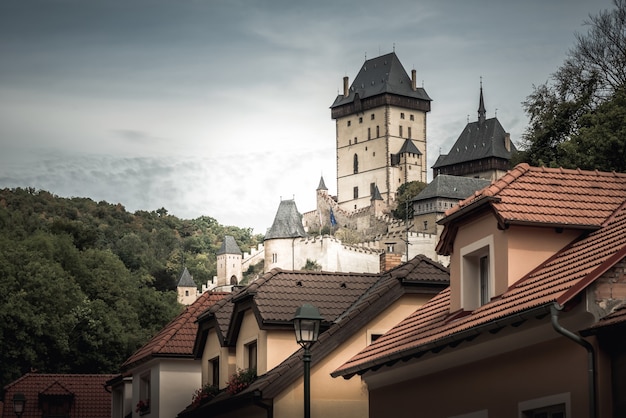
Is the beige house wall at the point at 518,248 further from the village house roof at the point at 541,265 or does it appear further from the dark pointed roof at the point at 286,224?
the dark pointed roof at the point at 286,224

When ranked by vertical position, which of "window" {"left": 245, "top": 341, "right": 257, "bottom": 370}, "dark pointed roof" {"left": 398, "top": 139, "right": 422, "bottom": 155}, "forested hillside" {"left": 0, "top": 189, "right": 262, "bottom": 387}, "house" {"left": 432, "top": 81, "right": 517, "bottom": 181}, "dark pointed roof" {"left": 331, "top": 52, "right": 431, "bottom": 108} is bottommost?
"window" {"left": 245, "top": 341, "right": 257, "bottom": 370}

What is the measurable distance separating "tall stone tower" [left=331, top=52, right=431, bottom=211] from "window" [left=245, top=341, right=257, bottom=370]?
164 metres

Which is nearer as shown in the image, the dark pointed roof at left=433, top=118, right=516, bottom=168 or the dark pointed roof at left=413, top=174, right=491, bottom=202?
the dark pointed roof at left=413, top=174, right=491, bottom=202

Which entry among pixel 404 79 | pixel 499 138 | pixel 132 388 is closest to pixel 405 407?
pixel 132 388

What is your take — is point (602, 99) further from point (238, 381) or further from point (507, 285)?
point (507, 285)

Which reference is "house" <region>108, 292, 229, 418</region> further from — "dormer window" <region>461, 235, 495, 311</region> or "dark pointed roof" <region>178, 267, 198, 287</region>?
"dark pointed roof" <region>178, 267, 198, 287</region>

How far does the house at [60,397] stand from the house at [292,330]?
1890 centimetres

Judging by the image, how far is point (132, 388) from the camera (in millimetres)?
32688

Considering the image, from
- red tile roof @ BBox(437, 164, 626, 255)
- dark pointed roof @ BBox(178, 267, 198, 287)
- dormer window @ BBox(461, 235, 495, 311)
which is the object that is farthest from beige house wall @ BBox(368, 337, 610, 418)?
dark pointed roof @ BBox(178, 267, 198, 287)

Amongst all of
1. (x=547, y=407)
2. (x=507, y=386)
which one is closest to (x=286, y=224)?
(x=507, y=386)

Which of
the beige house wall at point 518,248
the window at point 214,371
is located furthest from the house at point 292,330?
the beige house wall at point 518,248

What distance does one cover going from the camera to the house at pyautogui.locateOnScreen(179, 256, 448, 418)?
68.9 ft

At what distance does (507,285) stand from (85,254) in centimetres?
7634

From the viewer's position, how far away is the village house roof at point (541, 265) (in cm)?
1300
